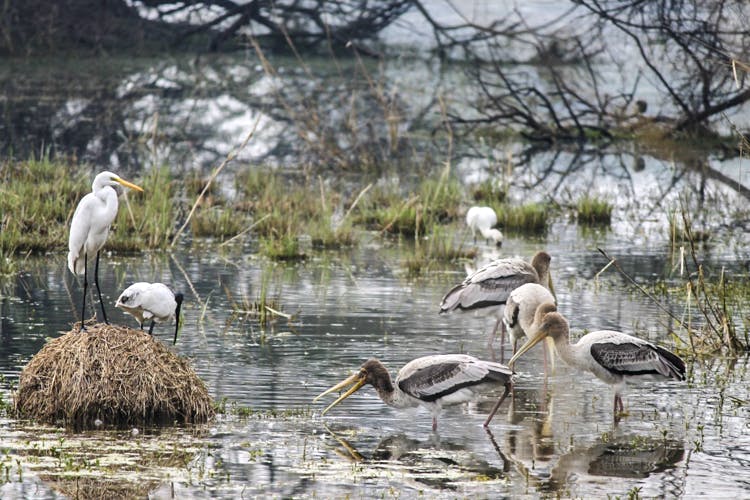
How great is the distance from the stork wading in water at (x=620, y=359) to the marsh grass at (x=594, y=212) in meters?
10.1

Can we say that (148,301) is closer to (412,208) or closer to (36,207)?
(36,207)

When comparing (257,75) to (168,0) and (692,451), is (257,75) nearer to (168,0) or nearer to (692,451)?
(168,0)

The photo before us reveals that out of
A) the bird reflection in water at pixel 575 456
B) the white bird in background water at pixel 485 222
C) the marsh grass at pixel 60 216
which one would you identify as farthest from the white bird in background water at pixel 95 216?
the white bird in background water at pixel 485 222

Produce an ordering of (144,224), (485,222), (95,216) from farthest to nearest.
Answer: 1. (485,222)
2. (144,224)
3. (95,216)

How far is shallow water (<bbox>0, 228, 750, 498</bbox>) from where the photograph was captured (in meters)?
7.66

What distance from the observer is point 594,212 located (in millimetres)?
19562

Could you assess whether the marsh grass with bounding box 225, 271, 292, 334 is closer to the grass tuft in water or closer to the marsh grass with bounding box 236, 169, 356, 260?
the marsh grass with bounding box 236, 169, 356, 260

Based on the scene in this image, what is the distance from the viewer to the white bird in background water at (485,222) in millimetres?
17188

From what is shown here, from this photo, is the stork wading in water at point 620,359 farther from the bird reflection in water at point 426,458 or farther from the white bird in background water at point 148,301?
the white bird in background water at point 148,301

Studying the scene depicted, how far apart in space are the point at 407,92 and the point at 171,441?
87.0 ft

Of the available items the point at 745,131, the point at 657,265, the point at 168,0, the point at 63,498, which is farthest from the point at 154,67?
the point at 63,498

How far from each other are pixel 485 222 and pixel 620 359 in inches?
313

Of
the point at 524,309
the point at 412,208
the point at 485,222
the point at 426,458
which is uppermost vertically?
the point at 412,208

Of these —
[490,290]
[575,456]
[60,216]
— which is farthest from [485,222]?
[575,456]
